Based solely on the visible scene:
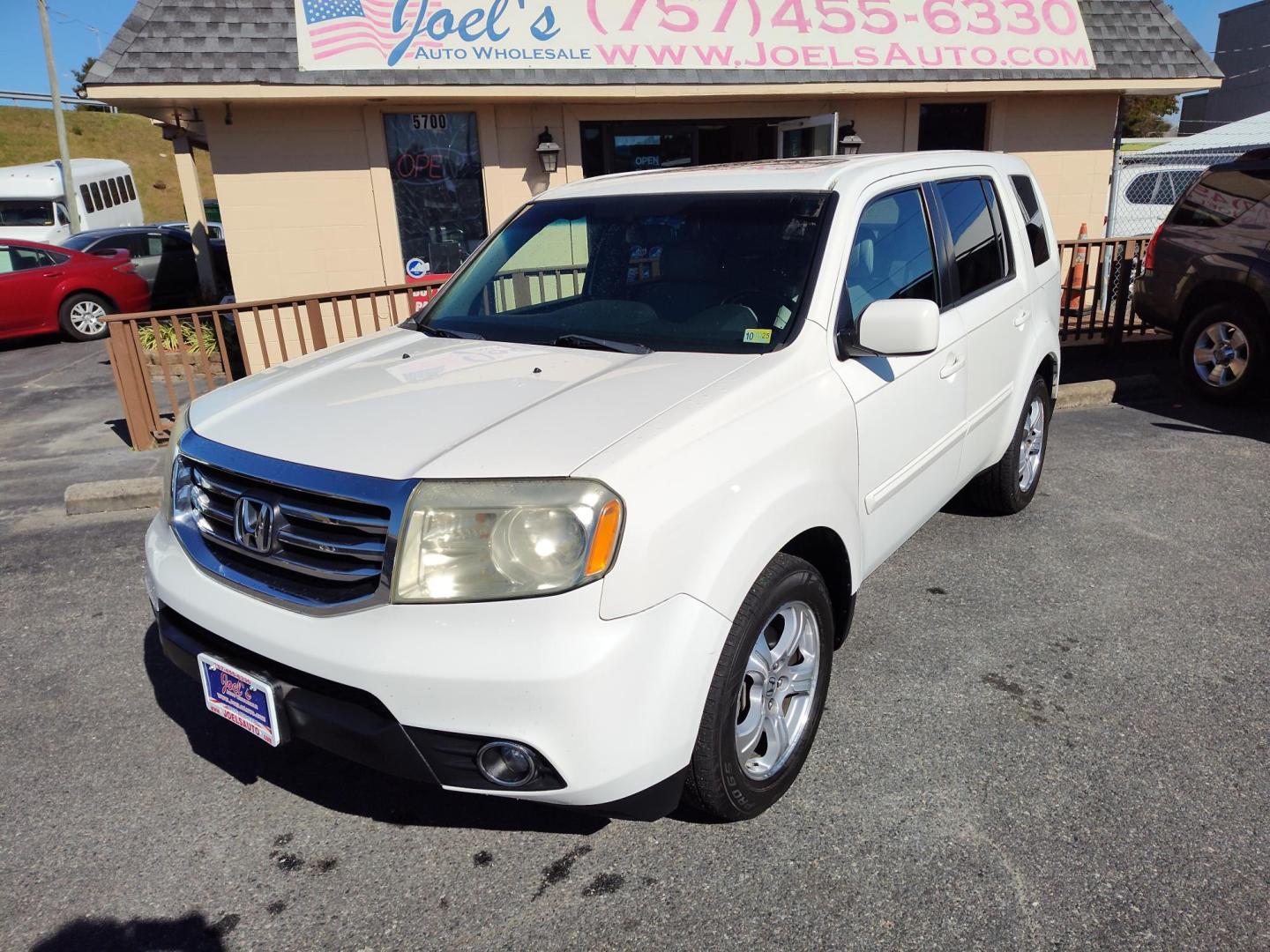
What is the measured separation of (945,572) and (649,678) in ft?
8.84

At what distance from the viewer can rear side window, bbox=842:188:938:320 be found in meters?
3.27

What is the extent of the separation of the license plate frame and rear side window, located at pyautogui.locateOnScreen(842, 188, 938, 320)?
7.00ft

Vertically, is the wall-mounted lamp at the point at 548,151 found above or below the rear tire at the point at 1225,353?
above

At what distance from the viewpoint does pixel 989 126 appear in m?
11.1

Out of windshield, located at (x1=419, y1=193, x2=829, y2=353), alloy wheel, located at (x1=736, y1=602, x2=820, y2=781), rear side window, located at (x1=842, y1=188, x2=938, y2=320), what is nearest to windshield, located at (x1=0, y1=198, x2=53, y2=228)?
windshield, located at (x1=419, y1=193, x2=829, y2=353)

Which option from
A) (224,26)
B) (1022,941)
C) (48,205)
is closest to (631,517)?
(1022,941)

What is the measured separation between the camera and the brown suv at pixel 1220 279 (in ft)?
22.6

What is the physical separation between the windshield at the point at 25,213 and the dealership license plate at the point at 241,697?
23685mm

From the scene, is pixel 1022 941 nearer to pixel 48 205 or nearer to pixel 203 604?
pixel 203 604

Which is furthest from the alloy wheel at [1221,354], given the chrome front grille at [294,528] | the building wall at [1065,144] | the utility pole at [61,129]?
the utility pole at [61,129]

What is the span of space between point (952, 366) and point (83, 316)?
14127 mm

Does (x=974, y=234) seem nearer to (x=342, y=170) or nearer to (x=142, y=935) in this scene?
(x=142, y=935)

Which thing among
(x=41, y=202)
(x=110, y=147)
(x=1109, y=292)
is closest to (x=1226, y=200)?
(x=1109, y=292)

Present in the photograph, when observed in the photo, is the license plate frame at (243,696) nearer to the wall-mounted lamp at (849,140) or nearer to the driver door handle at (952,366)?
the driver door handle at (952,366)
